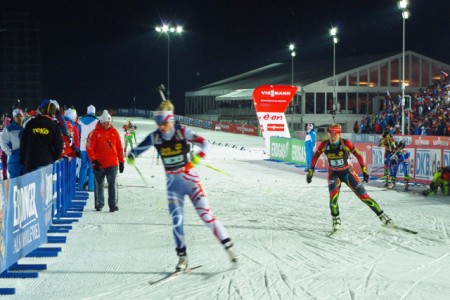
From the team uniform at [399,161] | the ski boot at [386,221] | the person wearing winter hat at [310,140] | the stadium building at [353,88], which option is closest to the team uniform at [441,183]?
the team uniform at [399,161]

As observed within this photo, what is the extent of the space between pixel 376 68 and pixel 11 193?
180 feet

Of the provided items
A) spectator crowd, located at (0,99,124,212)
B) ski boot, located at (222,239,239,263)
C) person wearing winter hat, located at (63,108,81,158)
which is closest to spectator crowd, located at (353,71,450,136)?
person wearing winter hat, located at (63,108,81,158)

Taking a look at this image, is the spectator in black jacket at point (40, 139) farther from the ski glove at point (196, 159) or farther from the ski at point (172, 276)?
the ski at point (172, 276)

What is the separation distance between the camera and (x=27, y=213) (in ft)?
24.7

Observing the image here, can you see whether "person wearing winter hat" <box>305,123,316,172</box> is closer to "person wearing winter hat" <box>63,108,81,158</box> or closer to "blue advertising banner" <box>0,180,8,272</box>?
"person wearing winter hat" <box>63,108,81,158</box>

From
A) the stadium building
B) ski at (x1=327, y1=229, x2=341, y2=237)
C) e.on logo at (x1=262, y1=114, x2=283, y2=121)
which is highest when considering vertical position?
the stadium building

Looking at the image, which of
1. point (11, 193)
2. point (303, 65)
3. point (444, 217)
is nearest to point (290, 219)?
point (444, 217)

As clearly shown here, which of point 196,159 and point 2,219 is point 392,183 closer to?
point 196,159

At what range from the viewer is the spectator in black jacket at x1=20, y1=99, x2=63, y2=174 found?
948 centimetres

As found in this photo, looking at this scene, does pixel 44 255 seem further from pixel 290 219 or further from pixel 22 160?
pixel 290 219

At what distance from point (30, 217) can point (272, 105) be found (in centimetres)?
2103

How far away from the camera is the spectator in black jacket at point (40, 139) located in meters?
9.48

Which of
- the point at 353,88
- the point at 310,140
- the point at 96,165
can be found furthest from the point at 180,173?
the point at 353,88

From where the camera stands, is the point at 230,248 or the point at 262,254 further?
the point at 262,254
